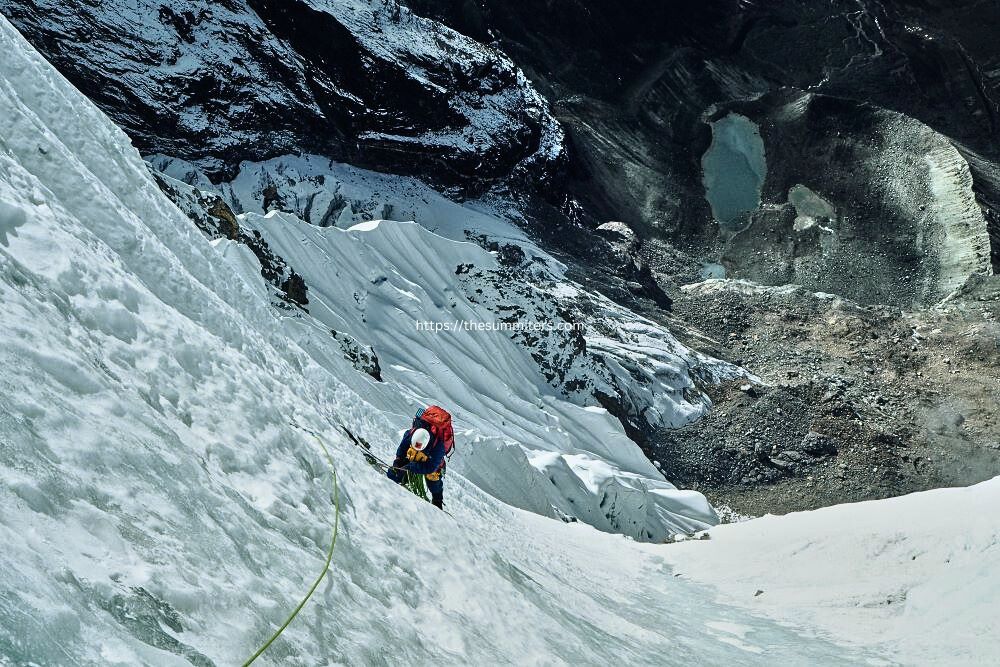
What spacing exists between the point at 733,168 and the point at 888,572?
125 ft

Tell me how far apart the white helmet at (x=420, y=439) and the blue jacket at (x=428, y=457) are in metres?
0.07

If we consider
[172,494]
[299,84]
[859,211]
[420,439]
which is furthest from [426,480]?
[859,211]

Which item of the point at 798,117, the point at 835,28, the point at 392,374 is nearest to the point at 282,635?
the point at 392,374

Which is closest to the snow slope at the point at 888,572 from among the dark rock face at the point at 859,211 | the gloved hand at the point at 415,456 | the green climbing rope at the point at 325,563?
the gloved hand at the point at 415,456

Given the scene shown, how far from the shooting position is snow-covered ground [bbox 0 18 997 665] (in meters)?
4.32

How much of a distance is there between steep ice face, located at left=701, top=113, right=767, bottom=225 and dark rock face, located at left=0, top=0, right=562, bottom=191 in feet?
32.5

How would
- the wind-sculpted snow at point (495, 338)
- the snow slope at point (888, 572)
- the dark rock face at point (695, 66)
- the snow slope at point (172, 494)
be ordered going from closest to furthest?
the snow slope at point (172, 494)
the snow slope at point (888, 572)
the wind-sculpted snow at point (495, 338)
the dark rock face at point (695, 66)

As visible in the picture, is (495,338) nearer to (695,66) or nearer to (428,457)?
(428,457)

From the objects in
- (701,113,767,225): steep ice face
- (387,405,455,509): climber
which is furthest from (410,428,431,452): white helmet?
(701,113,767,225): steep ice face

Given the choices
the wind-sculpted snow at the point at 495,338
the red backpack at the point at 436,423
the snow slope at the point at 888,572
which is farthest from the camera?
the wind-sculpted snow at the point at 495,338

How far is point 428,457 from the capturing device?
9938 mm

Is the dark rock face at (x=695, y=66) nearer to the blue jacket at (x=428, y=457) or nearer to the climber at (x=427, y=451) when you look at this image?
the climber at (x=427, y=451)

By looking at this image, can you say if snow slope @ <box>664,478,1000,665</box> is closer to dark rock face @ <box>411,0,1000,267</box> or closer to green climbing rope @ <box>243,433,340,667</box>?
green climbing rope @ <box>243,433,340,667</box>

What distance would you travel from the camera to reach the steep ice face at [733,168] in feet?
151
